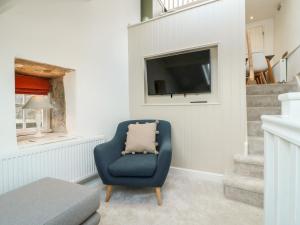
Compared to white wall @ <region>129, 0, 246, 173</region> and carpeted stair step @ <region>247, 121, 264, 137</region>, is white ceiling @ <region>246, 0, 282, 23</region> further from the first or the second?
carpeted stair step @ <region>247, 121, 264, 137</region>

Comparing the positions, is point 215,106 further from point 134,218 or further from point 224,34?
point 134,218

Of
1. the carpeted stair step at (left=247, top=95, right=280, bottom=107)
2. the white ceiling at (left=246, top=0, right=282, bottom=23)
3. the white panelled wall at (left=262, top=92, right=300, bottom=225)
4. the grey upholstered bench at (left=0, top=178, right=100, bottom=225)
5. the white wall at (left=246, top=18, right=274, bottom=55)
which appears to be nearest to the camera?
the white panelled wall at (left=262, top=92, right=300, bottom=225)

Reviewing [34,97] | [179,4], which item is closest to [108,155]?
[34,97]

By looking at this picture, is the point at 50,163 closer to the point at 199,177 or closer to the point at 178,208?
the point at 178,208

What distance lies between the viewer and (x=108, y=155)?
82.4 inches

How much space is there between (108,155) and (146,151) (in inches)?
20.3

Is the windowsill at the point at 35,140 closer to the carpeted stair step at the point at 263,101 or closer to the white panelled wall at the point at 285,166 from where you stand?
the white panelled wall at the point at 285,166

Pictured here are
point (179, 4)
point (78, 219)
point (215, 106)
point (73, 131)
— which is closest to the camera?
point (78, 219)

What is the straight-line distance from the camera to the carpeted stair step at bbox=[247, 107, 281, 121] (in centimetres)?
258

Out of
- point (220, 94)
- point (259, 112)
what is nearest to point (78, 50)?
point (220, 94)

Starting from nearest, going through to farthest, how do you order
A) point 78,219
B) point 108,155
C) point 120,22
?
point 78,219 < point 108,155 < point 120,22

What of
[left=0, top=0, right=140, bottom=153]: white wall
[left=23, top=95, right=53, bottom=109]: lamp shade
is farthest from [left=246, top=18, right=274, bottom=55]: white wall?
[left=23, top=95, right=53, bottom=109]: lamp shade

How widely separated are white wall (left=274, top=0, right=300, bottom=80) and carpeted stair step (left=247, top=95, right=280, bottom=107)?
0.98 metres

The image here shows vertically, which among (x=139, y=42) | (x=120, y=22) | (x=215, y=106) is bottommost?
(x=215, y=106)
